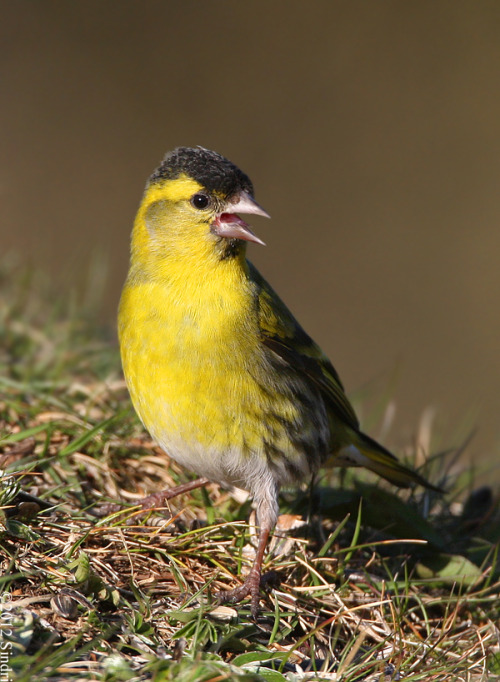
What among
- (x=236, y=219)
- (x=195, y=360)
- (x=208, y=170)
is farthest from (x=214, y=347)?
(x=208, y=170)

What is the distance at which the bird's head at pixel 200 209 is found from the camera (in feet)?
12.5

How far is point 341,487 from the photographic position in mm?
4520

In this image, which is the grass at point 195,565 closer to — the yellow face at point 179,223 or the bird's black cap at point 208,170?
the yellow face at point 179,223

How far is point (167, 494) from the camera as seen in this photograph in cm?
407

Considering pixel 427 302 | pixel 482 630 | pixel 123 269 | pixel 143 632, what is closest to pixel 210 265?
pixel 143 632

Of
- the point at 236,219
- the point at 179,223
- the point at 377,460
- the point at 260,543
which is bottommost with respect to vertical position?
the point at 260,543

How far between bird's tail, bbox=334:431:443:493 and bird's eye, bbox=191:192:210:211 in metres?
1.50

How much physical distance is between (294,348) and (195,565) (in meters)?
1.17

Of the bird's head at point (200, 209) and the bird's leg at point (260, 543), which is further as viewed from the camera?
the bird's head at point (200, 209)

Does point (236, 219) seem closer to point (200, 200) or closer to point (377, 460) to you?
point (200, 200)

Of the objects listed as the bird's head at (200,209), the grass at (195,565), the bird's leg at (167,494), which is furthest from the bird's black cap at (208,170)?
the bird's leg at (167,494)

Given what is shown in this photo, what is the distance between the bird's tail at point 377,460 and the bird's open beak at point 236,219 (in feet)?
4.42

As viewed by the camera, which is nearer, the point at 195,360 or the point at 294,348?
the point at 195,360

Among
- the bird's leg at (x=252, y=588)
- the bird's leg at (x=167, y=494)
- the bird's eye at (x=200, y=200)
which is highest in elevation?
the bird's eye at (x=200, y=200)
